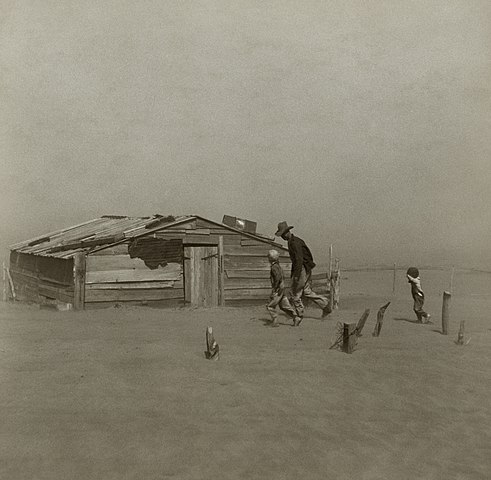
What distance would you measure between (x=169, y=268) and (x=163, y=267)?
20 centimetres

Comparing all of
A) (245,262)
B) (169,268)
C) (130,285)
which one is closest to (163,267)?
(169,268)

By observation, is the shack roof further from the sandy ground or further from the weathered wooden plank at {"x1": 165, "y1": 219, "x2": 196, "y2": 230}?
the sandy ground

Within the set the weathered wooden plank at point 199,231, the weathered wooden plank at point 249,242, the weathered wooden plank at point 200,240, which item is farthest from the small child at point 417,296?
the weathered wooden plank at point 199,231

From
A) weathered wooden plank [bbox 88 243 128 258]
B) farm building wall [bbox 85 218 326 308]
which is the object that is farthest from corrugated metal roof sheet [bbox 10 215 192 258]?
farm building wall [bbox 85 218 326 308]

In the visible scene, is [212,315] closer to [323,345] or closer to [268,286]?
[268,286]

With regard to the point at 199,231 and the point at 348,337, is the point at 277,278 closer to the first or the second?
the point at 348,337

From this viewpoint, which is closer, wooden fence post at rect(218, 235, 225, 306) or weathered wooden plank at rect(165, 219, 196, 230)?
weathered wooden plank at rect(165, 219, 196, 230)

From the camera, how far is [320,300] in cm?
1322

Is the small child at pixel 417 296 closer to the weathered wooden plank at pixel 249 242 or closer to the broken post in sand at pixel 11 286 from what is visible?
the weathered wooden plank at pixel 249 242

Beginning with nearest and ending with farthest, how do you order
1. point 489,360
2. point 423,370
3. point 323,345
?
point 423,370, point 489,360, point 323,345

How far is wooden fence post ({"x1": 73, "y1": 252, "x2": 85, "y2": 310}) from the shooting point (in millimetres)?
15531

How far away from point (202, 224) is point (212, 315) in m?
3.73

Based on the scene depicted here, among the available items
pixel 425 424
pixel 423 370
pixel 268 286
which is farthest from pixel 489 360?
pixel 268 286

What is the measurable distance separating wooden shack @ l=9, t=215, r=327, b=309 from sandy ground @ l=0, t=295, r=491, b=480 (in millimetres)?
5294
